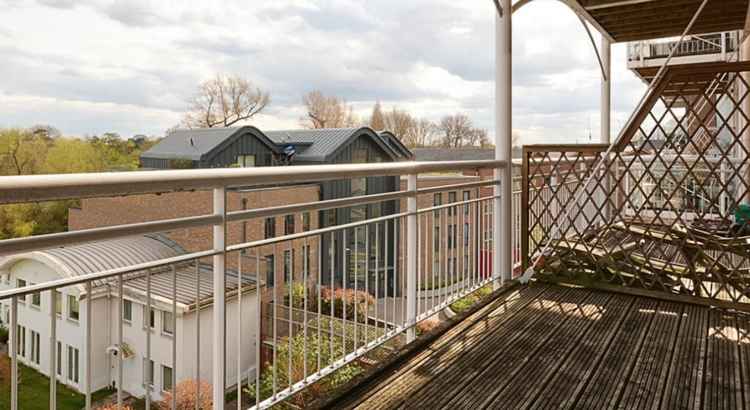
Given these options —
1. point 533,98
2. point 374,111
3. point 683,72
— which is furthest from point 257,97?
point 683,72

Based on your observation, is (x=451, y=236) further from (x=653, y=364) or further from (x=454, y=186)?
(x=653, y=364)

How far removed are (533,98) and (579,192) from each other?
2849cm

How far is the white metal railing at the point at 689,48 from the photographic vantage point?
9.98 m

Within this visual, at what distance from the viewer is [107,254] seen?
1.52m

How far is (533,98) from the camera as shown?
3042 cm

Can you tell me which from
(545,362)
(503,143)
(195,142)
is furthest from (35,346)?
(195,142)

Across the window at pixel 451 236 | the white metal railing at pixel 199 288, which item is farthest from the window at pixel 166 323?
the window at pixel 451 236

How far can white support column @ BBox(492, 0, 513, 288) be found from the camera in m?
3.26

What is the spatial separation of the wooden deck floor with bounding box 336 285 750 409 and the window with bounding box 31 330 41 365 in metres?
0.89

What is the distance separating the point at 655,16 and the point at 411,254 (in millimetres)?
3467

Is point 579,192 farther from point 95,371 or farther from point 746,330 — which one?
point 95,371

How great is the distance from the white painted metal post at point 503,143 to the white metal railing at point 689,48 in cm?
798

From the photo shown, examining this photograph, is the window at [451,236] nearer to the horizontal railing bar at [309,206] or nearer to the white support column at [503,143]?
the white support column at [503,143]

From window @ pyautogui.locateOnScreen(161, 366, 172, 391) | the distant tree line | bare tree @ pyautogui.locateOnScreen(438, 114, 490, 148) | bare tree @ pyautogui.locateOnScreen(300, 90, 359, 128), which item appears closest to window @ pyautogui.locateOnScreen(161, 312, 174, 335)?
window @ pyautogui.locateOnScreen(161, 366, 172, 391)
